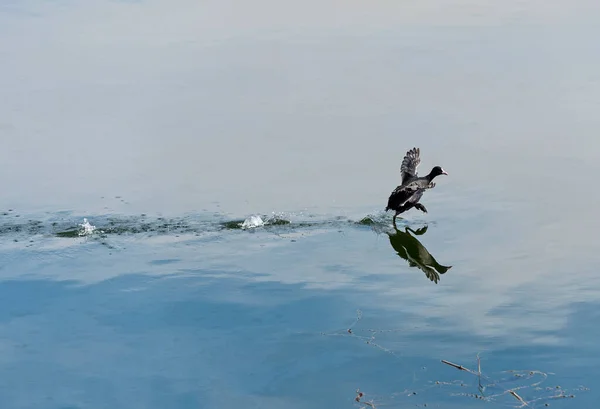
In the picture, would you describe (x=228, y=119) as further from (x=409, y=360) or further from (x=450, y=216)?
(x=409, y=360)

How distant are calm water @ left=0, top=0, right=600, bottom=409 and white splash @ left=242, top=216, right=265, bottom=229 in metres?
0.10

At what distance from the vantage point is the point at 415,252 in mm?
13359

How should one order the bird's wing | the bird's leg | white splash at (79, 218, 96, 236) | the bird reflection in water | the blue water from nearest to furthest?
the blue water
the bird reflection in water
white splash at (79, 218, 96, 236)
the bird's leg
the bird's wing

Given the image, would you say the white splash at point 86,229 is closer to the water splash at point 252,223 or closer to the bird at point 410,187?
the water splash at point 252,223

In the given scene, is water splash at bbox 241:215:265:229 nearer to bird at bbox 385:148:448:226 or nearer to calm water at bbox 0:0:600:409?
calm water at bbox 0:0:600:409

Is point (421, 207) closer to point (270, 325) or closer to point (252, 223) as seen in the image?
point (252, 223)

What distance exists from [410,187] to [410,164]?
122 centimetres

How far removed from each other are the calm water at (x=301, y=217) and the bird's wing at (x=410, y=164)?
0.61m

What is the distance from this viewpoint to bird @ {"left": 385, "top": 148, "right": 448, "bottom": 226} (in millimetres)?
14289

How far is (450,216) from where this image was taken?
14.6 metres

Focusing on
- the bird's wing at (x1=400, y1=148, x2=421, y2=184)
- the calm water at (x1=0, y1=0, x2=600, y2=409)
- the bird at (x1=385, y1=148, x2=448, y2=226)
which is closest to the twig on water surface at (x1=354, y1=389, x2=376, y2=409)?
the calm water at (x1=0, y1=0, x2=600, y2=409)

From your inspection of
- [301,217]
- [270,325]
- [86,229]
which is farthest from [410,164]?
[270,325]

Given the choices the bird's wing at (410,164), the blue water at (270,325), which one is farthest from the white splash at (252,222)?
the bird's wing at (410,164)

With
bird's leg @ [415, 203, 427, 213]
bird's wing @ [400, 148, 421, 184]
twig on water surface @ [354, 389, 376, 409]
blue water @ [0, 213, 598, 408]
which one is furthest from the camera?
bird's wing @ [400, 148, 421, 184]
